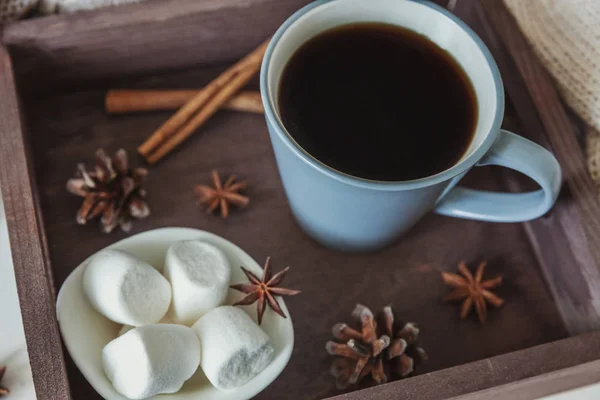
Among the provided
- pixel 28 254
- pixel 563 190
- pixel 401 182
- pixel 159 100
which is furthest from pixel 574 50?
pixel 28 254

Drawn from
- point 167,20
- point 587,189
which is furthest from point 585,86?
point 167,20

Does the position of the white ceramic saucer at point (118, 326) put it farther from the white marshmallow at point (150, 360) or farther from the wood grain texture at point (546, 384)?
the wood grain texture at point (546, 384)

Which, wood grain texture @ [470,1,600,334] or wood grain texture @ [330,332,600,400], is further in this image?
wood grain texture @ [470,1,600,334]

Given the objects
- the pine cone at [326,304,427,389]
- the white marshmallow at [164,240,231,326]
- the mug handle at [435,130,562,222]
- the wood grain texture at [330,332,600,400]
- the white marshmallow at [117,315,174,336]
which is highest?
the mug handle at [435,130,562,222]

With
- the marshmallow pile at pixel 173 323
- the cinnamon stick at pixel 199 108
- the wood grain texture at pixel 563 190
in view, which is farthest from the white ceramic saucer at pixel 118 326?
the wood grain texture at pixel 563 190

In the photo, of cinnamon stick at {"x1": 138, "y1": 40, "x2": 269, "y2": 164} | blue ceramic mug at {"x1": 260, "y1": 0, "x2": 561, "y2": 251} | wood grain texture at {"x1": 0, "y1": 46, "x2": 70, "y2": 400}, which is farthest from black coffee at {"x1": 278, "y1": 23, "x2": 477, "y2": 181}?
wood grain texture at {"x1": 0, "y1": 46, "x2": 70, "y2": 400}

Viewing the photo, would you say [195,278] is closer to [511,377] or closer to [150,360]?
[150,360]

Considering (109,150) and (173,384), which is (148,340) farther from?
(109,150)

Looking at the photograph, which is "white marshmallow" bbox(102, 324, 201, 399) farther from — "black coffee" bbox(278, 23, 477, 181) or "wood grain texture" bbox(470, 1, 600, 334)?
"wood grain texture" bbox(470, 1, 600, 334)
